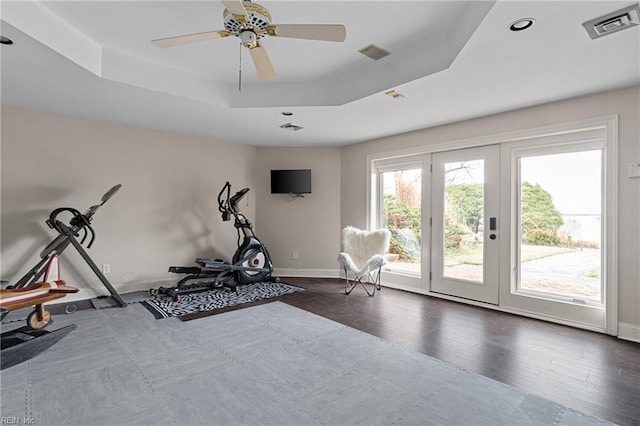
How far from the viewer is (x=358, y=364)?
2473mm

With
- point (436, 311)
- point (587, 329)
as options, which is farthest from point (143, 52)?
point (587, 329)

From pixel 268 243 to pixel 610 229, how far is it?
4.77 m

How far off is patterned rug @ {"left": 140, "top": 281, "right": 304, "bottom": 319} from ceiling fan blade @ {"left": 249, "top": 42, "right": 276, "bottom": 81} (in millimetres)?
2713

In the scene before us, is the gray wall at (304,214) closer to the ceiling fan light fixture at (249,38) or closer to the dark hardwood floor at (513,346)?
the dark hardwood floor at (513,346)

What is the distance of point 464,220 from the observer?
430cm

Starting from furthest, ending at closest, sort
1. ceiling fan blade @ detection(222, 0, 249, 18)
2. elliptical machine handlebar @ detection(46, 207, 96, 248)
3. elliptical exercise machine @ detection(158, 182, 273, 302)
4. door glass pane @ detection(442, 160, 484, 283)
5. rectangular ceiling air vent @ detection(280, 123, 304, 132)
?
elliptical exercise machine @ detection(158, 182, 273, 302) → rectangular ceiling air vent @ detection(280, 123, 304, 132) → door glass pane @ detection(442, 160, 484, 283) → elliptical machine handlebar @ detection(46, 207, 96, 248) → ceiling fan blade @ detection(222, 0, 249, 18)

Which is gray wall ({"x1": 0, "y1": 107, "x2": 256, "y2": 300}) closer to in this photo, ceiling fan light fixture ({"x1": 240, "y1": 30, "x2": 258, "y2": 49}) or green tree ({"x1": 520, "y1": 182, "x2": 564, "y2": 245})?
ceiling fan light fixture ({"x1": 240, "y1": 30, "x2": 258, "y2": 49})

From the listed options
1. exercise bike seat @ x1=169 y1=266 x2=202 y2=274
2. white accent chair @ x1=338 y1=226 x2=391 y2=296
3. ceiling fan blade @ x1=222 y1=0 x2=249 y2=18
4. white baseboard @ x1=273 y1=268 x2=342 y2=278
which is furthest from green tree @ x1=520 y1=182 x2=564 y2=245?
exercise bike seat @ x1=169 y1=266 x2=202 y2=274

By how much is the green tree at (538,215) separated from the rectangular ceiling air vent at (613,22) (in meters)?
1.92

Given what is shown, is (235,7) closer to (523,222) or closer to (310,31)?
(310,31)

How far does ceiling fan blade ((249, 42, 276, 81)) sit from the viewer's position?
216 cm

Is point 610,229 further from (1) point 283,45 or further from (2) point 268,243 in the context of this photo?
(2) point 268,243

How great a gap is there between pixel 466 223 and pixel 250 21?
359 cm

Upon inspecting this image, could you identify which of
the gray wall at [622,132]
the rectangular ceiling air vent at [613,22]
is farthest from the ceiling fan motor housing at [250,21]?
the gray wall at [622,132]
